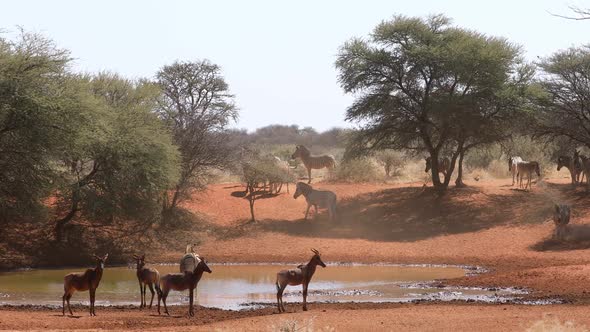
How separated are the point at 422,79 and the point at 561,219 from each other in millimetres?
12441

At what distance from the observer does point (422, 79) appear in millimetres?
43344

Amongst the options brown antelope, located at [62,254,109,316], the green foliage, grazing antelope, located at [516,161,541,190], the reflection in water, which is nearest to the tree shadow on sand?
grazing antelope, located at [516,161,541,190]

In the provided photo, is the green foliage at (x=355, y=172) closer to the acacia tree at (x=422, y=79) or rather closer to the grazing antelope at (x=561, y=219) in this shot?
the acacia tree at (x=422, y=79)

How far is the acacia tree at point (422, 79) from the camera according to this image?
135 feet

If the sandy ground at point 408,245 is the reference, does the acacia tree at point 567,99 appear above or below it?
above

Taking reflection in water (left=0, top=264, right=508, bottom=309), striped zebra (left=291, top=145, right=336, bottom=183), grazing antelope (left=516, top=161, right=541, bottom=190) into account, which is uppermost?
striped zebra (left=291, top=145, right=336, bottom=183)

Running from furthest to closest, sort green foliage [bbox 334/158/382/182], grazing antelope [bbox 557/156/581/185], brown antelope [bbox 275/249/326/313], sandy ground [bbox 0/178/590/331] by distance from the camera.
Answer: green foliage [bbox 334/158/382/182]
grazing antelope [bbox 557/156/581/185]
brown antelope [bbox 275/249/326/313]
sandy ground [bbox 0/178/590/331]

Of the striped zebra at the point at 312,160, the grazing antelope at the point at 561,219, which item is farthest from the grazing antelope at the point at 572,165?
the striped zebra at the point at 312,160

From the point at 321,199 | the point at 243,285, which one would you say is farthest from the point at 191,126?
the point at 243,285

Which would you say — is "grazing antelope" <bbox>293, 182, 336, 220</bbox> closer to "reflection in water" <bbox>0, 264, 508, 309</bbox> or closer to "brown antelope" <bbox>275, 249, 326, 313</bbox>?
"reflection in water" <bbox>0, 264, 508, 309</bbox>

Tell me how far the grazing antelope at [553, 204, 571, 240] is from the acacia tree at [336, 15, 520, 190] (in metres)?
8.81

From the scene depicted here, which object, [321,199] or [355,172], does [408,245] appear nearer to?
[321,199]

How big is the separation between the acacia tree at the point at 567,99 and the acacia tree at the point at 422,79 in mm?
2113

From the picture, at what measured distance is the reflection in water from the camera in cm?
2248
